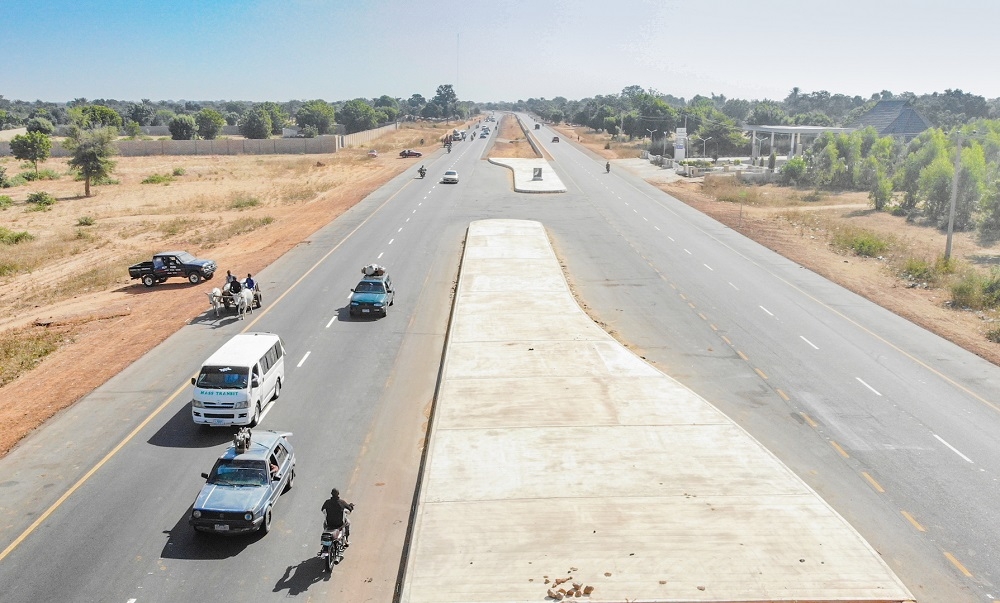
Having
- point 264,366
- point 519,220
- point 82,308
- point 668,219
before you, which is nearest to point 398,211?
point 519,220

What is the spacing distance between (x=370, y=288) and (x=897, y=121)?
423 feet

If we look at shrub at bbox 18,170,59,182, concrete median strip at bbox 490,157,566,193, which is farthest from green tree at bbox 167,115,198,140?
concrete median strip at bbox 490,157,566,193

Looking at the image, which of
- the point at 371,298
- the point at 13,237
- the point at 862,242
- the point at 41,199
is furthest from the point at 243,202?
the point at 862,242

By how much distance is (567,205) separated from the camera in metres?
62.3

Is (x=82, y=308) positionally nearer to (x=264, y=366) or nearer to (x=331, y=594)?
(x=264, y=366)

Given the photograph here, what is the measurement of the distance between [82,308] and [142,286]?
158 inches

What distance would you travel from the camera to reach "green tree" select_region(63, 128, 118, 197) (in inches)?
3073

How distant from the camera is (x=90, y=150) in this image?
256 feet

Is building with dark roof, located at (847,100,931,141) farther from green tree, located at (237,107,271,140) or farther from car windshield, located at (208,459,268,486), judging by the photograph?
car windshield, located at (208,459,268,486)

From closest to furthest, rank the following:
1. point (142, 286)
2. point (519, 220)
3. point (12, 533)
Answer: point (12, 533) < point (142, 286) < point (519, 220)

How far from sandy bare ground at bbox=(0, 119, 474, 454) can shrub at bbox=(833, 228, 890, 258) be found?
114 ft

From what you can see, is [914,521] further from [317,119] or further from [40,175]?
[317,119]

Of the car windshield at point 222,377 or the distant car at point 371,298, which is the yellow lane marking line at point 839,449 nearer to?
the car windshield at point 222,377

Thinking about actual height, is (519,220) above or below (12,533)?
above
